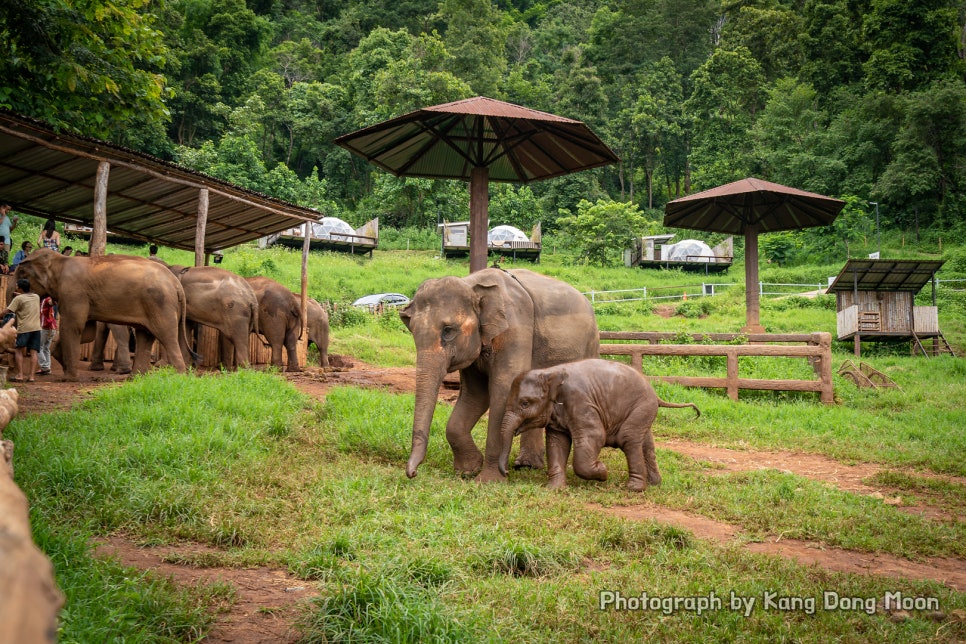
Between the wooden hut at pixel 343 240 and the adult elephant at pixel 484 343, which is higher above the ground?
the wooden hut at pixel 343 240

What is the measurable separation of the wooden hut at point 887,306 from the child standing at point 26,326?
1821cm

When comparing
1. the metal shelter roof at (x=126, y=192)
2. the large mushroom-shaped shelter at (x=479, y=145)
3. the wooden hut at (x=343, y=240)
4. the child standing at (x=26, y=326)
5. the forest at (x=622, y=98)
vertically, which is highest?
the forest at (x=622, y=98)

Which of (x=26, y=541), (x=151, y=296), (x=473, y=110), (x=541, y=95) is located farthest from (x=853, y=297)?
(x=541, y=95)

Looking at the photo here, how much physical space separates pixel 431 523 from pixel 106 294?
812cm

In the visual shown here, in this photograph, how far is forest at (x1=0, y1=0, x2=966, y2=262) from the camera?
1738 inches

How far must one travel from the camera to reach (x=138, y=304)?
11281 mm

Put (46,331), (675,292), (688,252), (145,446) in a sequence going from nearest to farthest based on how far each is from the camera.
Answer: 1. (145,446)
2. (46,331)
3. (675,292)
4. (688,252)

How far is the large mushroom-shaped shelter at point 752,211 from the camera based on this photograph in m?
18.3

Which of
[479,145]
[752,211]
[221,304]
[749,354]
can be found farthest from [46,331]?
[752,211]

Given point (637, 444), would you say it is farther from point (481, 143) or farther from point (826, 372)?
point (826, 372)

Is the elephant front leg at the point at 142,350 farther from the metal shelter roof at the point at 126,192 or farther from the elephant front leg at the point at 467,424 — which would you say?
the elephant front leg at the point at 467,424

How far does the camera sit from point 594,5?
89688 mm

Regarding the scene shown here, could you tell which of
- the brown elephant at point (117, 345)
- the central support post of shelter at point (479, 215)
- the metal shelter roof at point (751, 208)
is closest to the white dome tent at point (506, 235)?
the metal shelter roof at point (751, 208)

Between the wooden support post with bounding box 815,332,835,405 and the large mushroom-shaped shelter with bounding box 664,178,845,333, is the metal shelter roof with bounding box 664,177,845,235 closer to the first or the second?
the large mushroom-shaped shelter with bounding box 664,178,845,333
